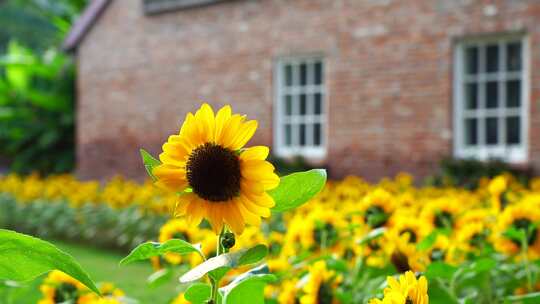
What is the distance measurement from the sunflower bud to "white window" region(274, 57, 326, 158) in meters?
8.93

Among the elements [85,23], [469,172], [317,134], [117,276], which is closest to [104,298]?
[117,276]

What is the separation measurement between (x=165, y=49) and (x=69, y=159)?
4048 mm

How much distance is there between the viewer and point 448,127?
8742mm

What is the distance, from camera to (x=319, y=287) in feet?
5.87

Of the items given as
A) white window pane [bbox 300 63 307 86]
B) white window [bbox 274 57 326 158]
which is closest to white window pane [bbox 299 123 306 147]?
white window [bbox 274 57 326 158]

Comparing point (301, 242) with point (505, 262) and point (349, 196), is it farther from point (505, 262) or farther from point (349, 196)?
point (349, 196)

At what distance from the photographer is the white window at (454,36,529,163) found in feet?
27.8

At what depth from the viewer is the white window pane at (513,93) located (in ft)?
28.1

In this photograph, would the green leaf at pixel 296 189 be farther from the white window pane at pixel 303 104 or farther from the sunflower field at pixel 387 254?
the white window pane at pixel 303 104

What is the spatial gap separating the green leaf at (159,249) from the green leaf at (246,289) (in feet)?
0.21

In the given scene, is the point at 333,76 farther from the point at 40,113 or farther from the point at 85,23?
the point at 40,113

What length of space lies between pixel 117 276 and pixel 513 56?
478 cm

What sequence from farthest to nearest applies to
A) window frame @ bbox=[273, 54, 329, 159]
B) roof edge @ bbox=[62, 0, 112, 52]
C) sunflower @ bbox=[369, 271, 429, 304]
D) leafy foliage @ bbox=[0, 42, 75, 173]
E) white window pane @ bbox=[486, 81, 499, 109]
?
leafy foliage @ bbox=[0, 42, 75, 173] → roof edge @ bbox=[62, 0, 112, 52] → window frame @ bbox=[273, 54, 329, 159] → white window pane @ bbox=[486, 81, 499, 109] → sunflower @ bbox=[369, 271, 429, 304]

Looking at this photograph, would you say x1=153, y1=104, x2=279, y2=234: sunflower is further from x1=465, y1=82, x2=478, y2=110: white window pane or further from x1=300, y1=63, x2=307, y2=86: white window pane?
x1=300, y1=63, x2=307, y2=86: white window pane
